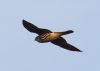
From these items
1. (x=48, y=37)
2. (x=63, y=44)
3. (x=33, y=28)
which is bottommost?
(x=48, y=37)

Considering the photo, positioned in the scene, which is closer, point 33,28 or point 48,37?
point 33,28

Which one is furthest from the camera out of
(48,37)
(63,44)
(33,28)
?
(63,44)

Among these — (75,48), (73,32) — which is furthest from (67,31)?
(75,48)

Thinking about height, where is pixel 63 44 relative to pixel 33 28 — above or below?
below

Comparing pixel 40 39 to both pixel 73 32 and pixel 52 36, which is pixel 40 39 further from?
pixel 73 32

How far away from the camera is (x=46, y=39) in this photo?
78.2 ft

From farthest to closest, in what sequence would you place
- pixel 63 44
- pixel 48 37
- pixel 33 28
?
pixel 63 44, pixel 48 37, pixel 33 28

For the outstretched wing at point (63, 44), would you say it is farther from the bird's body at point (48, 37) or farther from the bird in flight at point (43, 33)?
the bird's body at point (48, 37)

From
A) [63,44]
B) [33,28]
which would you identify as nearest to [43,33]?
[33,28]

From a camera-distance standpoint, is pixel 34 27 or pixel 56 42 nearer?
pixel 34 27

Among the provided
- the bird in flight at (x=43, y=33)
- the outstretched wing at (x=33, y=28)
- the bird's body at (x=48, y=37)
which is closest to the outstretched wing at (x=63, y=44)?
the bird in flight at (x=43, y=33)

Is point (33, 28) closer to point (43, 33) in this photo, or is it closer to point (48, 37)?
point (43, 33)

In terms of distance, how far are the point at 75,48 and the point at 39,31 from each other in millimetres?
2497

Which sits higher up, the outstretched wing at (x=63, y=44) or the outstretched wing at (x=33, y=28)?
the outstretched wing at (x=33, y=28)
